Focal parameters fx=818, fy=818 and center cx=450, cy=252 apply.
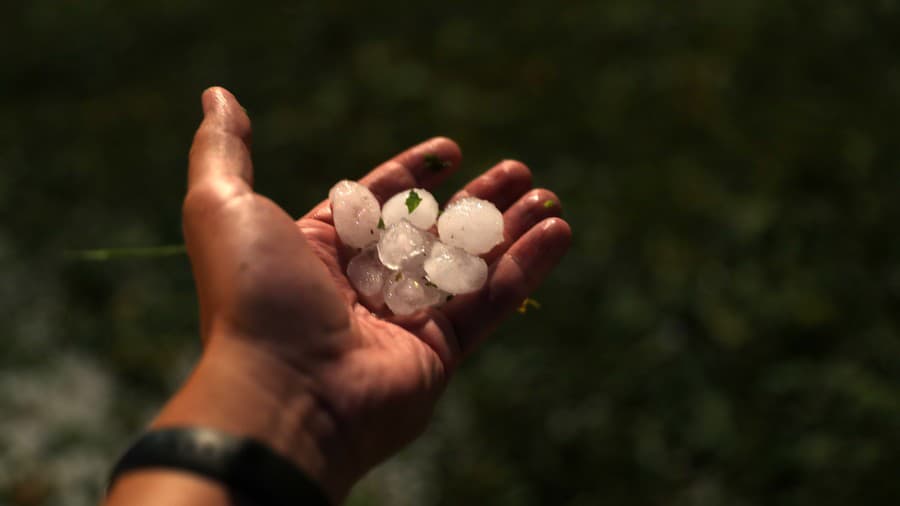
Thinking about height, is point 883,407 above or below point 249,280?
below

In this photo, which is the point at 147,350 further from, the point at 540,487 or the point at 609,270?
the point at 609,270

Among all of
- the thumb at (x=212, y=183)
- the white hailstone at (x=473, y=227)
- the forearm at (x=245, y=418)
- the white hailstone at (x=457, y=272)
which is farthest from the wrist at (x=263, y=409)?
the white hailstone at (x=473, y=227)

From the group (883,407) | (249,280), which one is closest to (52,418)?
(249,280)

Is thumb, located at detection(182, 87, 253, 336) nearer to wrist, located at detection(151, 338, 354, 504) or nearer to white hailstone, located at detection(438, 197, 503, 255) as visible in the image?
wrist, located at detection(151, 338, 354, 504)

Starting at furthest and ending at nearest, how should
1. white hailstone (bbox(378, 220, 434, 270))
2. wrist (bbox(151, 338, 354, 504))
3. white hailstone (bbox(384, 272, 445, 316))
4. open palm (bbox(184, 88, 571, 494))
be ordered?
white hailstone (bbox(378, 220, 434, 270))
white hailstone (bbox(384, 272, 445, 316))
open palm (bbox(184, 88, 571, 494))
wrist (bbox(151, 338, 354, 504))

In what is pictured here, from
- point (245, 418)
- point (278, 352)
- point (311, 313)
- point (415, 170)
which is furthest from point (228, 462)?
point (415, 170)

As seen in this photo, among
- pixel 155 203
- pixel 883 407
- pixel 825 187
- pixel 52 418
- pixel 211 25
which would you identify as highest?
pixel 825 187

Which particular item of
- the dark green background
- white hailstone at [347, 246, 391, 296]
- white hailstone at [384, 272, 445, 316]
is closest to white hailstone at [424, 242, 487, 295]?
white hailstone at [384, 272, 445, 316]
